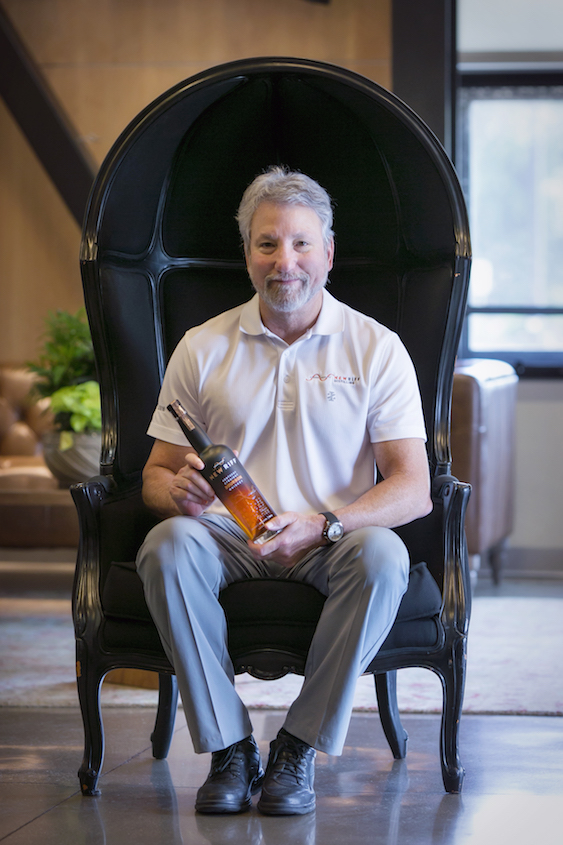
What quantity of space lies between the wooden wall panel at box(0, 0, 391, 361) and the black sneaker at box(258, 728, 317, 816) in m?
3.64

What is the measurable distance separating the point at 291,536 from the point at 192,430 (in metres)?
0.28

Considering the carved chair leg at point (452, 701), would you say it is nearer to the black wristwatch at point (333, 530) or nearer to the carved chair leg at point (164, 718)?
the black wristwatch at point (333, 530)

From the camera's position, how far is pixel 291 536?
1.75m

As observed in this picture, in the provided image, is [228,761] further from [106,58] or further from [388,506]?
[106,58]

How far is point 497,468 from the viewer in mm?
3943

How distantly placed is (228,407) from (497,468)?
7.31 ft

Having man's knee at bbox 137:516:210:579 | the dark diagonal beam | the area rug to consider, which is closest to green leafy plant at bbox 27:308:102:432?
the area rug

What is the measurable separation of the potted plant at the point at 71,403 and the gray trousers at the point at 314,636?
1643 millimetres

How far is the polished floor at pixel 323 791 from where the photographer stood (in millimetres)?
1626

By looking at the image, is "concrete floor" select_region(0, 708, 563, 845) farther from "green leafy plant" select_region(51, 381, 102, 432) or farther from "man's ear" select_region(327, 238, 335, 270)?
"green leafy plant" select_region(51, 381, 102, 432)

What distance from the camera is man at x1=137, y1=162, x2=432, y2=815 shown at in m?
1.69

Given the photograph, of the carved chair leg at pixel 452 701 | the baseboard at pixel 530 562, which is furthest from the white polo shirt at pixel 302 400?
the baseboard at pixel 530 562

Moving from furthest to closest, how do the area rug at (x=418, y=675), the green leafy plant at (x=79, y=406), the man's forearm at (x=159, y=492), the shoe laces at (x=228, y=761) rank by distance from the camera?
the green leafy plant at (x=79, y=406)
the area rug at (x=418, y=675)
the man's forearm at (x=159, y=492)
the shoe laces at (x=228, y=761)

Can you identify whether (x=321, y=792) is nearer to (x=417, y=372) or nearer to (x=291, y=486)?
(x=291, y=486)
